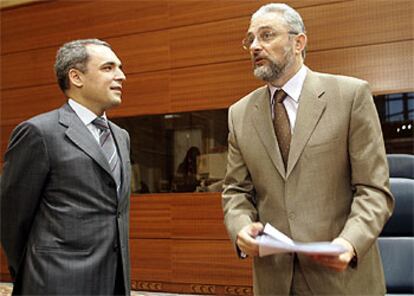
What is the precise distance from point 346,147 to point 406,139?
3207mm

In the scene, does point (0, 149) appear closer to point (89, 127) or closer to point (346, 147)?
point (89, 127)

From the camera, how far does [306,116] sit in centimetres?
168

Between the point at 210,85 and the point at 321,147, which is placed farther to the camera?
the point at 210,85

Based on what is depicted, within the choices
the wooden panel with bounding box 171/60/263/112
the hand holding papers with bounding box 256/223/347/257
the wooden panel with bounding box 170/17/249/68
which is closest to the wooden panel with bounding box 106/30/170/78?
the wooden panel with bounding box 170/17/249/68

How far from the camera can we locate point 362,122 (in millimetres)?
1617

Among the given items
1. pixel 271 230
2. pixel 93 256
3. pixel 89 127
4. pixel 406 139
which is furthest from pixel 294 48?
pixel 406 139

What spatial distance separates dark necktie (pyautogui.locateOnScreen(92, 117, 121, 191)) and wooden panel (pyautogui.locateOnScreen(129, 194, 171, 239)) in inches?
127

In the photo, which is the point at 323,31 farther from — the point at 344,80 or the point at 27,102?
the point at 27,102

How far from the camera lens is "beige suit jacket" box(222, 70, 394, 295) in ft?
5.17

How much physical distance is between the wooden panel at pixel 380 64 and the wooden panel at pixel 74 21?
200 centimetres

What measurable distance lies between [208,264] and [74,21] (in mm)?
3283

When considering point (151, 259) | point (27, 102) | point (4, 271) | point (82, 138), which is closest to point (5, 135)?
point (27, 102)

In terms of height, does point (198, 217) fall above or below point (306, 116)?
below

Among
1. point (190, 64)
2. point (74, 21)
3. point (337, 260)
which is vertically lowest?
point (337, 260)
